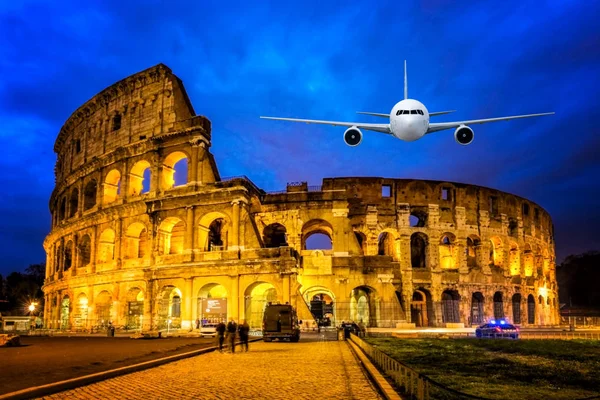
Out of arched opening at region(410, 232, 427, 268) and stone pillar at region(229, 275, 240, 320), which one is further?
arched opening at region(410, 232, 427, 268)

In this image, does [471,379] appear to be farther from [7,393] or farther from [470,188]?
[470,188]

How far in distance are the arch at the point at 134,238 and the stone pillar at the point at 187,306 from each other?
594cm

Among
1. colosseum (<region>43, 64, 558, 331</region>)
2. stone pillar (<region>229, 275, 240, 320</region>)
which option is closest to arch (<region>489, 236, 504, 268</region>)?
colosseum (<region>43, 64, 558, 331</region>)

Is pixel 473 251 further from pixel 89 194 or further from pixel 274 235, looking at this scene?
pixel 89 194

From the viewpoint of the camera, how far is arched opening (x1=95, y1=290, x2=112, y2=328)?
130 ft

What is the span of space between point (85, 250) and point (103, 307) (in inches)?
247

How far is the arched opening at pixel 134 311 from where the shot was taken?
123 feet

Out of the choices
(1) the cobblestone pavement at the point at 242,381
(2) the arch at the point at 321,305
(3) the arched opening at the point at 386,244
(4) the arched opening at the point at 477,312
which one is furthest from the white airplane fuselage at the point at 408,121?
(4) the arched opening at the point at 477,312

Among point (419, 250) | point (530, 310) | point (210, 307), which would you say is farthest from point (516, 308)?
point (210, 307)

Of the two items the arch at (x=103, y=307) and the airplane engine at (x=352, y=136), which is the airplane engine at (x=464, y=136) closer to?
the airplane engine at (x=352, y=136)

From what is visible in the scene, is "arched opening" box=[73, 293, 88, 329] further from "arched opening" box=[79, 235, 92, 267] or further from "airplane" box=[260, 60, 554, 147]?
"airplane" box=[260, 60, 554, 147]

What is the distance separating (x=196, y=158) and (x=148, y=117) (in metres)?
6.15

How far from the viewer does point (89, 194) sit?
45531mm

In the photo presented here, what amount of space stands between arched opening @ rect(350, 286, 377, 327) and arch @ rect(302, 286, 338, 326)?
1.42 meters
